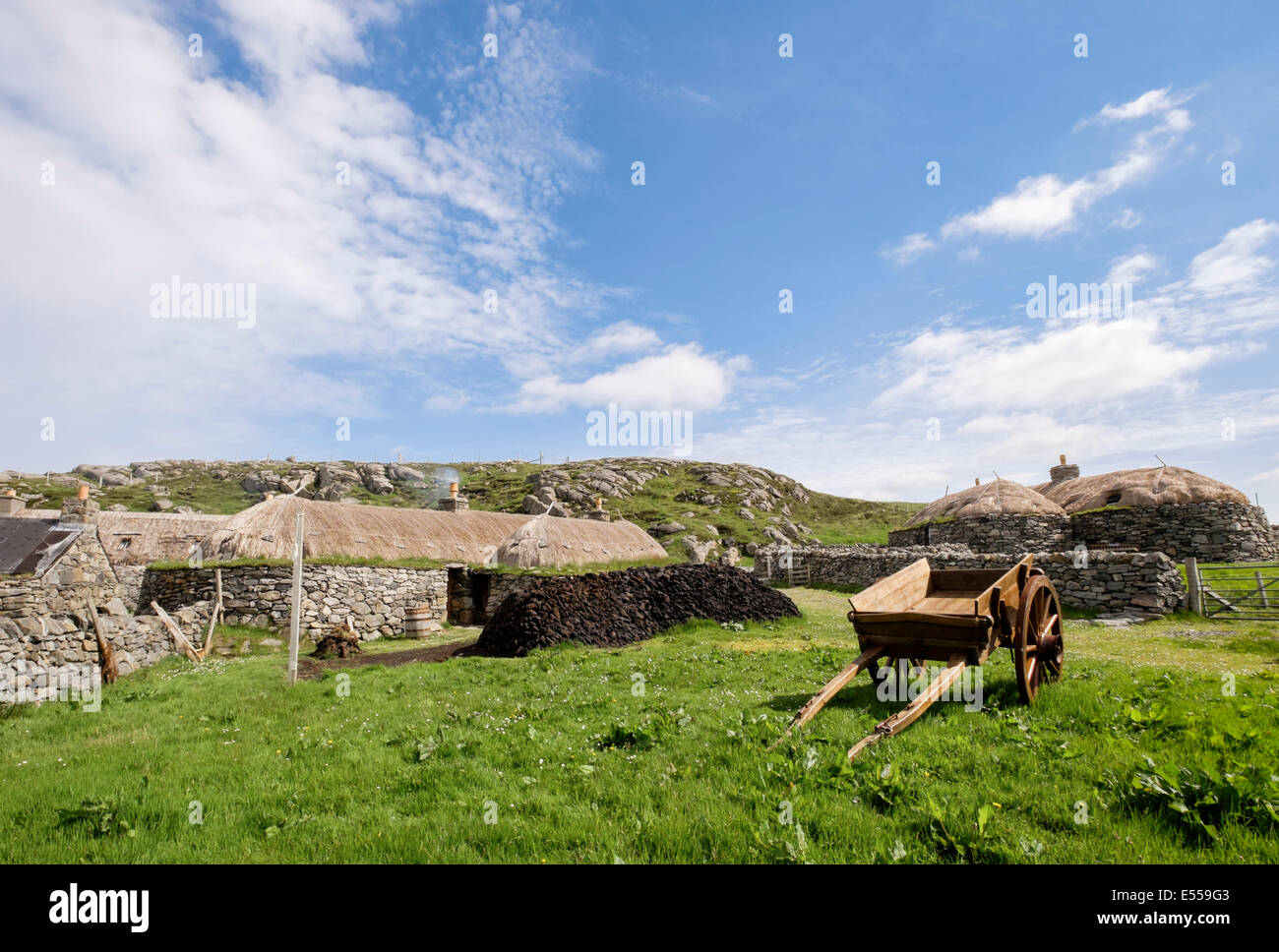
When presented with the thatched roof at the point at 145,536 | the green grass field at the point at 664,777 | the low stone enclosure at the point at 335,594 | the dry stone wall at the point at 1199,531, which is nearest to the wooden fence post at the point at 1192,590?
the green grass field at the point at 664,777

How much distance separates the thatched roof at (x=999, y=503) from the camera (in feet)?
116

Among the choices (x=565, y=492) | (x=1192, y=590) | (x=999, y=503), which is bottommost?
(x=1192, y=590)

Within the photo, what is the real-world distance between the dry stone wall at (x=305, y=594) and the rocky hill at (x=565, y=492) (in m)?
39.3

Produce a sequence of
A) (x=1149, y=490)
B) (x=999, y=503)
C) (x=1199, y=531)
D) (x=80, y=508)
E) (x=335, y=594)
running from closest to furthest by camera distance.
Answer: (x=335, y=594) < (x=80, y=508) < (x=1199, y=531) < (x=1149, y=490) < (x=999, y=503)

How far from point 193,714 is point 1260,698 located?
16.8 metres

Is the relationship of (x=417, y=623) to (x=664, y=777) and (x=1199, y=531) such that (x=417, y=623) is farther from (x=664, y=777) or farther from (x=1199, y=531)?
(x=1199, y=531)

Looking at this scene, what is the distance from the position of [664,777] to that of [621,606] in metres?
14.9

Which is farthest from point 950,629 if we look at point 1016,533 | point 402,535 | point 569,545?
point 1016,533

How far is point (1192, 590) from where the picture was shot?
718 inches

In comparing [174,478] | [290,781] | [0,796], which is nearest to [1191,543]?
[290,781]

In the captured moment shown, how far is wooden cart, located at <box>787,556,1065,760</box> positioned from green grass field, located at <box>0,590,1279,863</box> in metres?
0.35

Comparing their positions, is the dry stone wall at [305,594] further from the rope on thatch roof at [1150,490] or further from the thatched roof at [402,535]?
the rope on thatch roof at [1150,490]

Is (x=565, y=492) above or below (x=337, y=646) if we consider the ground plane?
above

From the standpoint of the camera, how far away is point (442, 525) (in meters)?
32.5
